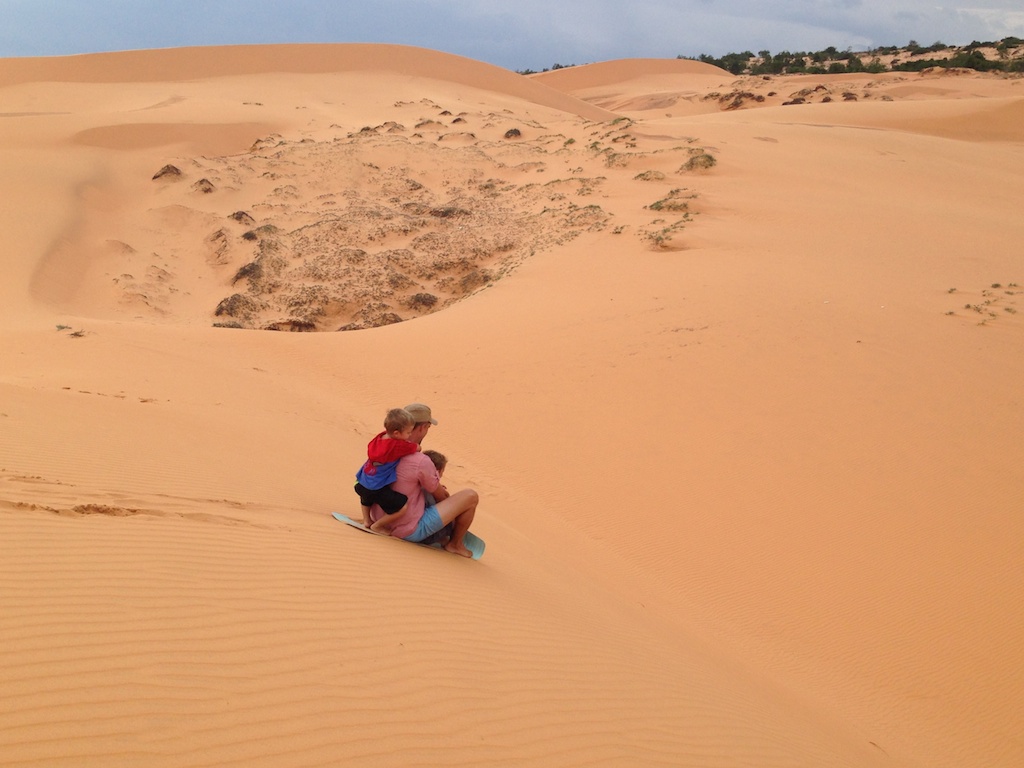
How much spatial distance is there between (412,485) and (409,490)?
0.04m

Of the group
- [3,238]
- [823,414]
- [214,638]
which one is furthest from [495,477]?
[3,238]

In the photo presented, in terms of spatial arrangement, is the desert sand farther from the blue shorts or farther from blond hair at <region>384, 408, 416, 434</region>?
blond hair at <region>384, 408, 416, 434</region>

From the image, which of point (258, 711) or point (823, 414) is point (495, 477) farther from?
point (258, 711)

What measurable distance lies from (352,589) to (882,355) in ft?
28.4

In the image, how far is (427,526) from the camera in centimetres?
512

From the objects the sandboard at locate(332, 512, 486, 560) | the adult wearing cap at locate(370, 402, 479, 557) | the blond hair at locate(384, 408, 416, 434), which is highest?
the blond hair at locate(384, 408, 416, 434)

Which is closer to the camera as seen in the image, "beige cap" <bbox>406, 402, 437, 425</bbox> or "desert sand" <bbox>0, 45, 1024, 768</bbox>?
"desert sand" <bbox>0, 45, 1024, 768</bbox>

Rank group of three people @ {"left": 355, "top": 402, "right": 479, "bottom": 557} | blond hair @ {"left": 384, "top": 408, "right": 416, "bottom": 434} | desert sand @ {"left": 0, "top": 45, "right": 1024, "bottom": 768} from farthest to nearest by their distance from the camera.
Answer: group of three people @ {"left": 355, "top": 402, "right": 479, "bottom": 557}
blond hair @ {"left": 384, "top": 408, "right": 416, "bottom": 434}
desert sand @ {"left": 0, "top": 45, "right": 1024, "bottom": 768}

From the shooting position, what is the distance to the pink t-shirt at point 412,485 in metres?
4.92

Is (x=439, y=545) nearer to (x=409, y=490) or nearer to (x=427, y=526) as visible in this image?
→ (x=427, y=526)

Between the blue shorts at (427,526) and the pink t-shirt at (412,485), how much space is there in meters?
0.03

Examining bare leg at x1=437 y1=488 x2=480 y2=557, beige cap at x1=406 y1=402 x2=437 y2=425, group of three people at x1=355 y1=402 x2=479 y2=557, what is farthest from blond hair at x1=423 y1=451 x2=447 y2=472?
beige cap at x1=406 y1=402 x2=437 y2=425

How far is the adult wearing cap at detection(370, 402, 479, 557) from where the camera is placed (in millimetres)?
4918

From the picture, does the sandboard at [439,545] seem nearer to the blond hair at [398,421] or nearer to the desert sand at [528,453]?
the desert sand at [528,453]
